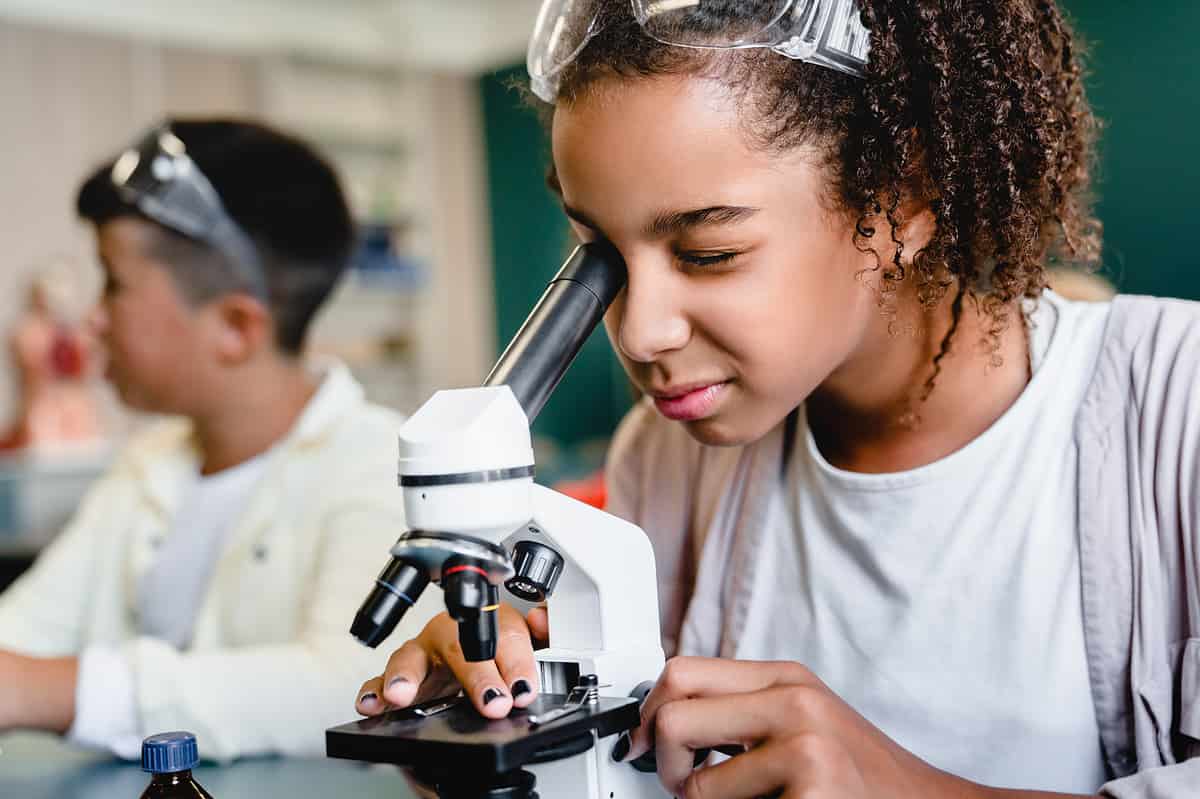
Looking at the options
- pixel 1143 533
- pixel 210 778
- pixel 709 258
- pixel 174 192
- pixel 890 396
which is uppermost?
pixel 174 192

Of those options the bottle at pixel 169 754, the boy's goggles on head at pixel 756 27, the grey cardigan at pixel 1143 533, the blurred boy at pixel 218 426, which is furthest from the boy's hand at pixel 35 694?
the grey cardigan at pixel 1143 533

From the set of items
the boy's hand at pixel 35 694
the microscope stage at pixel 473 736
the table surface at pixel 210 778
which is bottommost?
the table surface at pixel 210 778

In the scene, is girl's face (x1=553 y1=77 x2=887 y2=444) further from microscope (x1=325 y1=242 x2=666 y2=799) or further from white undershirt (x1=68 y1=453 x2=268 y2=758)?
white undershirt (x1=68 y1=453 x2=268 y2=758)

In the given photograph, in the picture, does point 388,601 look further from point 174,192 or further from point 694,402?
point 174,192

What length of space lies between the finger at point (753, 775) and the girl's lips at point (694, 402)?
277 millimetres

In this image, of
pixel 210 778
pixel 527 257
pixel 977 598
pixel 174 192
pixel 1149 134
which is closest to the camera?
pixel 977 598

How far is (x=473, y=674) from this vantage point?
2.52 feet

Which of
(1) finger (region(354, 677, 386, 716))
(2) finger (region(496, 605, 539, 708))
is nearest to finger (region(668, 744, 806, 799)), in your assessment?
(2) finger (region(496, 605, 539, 708))

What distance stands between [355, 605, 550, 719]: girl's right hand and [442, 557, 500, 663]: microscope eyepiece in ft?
0.15

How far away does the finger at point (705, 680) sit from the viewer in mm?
748

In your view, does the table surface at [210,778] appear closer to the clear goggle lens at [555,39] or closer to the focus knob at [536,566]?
the focus knob at [536,566]

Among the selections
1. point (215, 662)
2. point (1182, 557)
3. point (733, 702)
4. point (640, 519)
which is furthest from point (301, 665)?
point (1182, 557)

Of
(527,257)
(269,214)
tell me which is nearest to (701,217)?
(269,214)

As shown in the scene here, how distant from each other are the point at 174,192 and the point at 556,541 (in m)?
1.03
